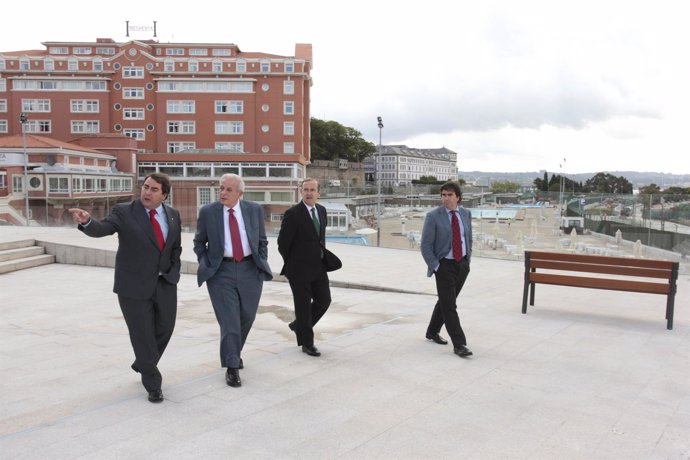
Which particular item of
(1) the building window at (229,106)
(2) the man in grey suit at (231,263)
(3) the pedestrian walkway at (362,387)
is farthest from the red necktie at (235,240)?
(1) the building window at (229,106)

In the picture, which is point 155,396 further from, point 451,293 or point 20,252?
point 20,252

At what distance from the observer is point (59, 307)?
845 centimetres

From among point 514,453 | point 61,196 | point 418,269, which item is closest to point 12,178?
point 61,196

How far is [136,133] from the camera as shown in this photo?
6525 cm

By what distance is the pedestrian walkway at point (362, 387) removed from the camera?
3.74 meters

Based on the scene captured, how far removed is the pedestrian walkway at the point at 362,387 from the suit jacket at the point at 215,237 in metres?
0.94

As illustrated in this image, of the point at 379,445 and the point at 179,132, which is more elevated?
the point at 179,132

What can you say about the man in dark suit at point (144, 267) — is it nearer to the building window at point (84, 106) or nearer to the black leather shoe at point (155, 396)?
the black leather shoe at point (155, 396)

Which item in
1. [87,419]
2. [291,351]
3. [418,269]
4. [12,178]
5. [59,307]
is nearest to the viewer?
[87,419]

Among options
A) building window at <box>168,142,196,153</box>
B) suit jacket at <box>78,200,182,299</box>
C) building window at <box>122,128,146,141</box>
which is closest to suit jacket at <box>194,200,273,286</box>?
suit jacket at <box>78,200,182,299</box>

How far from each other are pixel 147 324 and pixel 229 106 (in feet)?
207

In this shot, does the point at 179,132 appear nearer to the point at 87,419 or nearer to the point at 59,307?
the point at 59,307

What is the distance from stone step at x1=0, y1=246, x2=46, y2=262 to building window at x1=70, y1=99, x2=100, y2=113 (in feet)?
187

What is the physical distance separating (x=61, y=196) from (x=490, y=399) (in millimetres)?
43254
